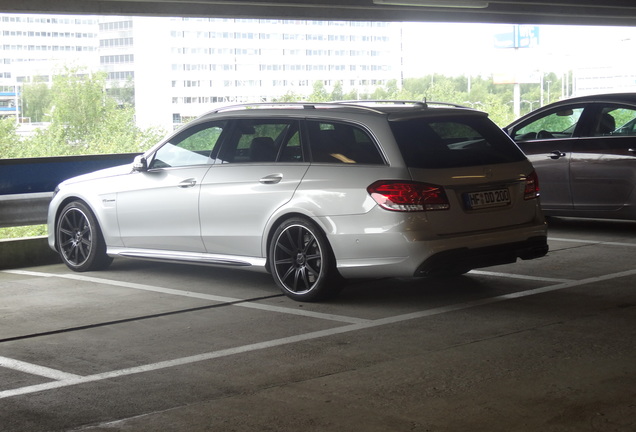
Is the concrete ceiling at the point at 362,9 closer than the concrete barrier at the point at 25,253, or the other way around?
the concrete barrier at the point at 25,253

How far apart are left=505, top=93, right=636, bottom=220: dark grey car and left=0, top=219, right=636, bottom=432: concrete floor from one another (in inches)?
99.9

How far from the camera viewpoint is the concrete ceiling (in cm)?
1931

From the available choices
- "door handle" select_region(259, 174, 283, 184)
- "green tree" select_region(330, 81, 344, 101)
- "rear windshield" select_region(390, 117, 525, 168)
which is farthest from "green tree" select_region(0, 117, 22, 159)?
"rear windshield" select_region(390, 117, 525, 168)

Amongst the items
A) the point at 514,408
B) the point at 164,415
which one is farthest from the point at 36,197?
the point at 514,408

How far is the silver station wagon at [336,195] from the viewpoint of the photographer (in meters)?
7.59

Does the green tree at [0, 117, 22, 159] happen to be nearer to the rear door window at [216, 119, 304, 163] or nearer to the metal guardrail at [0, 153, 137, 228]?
the metal guardrail at [0, 153, 137, 228]

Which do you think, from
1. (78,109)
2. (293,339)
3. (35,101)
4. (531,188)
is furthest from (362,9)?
(35,101)

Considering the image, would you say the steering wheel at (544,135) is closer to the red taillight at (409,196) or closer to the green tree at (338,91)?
the red taillight at (409,196)

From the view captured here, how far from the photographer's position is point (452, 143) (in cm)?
797

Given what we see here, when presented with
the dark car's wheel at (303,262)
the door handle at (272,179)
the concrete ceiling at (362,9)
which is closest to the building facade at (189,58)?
the concrete ceiling at (362,9)

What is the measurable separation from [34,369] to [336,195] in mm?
2843

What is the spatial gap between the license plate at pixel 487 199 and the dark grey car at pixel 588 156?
446 centimetres

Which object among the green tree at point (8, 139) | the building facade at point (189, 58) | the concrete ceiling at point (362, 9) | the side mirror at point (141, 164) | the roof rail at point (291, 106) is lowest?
the green tree at point (8, 139)

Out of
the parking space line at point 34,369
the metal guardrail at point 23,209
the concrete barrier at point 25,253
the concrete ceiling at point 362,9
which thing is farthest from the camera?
the concrete ceiling at point 362,9
